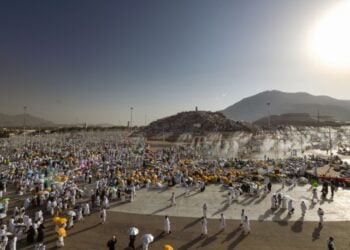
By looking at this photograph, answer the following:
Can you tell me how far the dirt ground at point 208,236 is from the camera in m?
13.8

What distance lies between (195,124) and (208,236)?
79.1 meters

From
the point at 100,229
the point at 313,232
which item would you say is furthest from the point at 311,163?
the point at 100,229

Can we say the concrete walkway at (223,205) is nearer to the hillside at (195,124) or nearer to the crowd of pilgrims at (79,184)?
the crowd of pilgrims at (79,184)

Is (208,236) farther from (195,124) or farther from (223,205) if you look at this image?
(195,124)

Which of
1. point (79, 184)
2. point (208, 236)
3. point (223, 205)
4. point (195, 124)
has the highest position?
point (195, 124)

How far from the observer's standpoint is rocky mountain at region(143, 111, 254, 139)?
292ft

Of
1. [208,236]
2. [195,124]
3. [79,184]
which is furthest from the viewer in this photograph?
[195,124]

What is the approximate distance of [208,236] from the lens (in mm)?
14852

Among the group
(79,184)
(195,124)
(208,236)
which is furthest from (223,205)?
(195,124)

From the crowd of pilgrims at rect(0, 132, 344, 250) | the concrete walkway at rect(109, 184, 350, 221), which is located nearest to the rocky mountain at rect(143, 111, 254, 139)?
the crowd of pilgrims at rect(0, 132, 344, 250)

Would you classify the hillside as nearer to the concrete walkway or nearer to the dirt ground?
the concrete walkway

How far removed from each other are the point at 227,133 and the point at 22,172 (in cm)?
6275

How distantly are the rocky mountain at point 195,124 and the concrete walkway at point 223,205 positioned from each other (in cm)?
6418

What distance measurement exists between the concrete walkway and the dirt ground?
1.01 m
